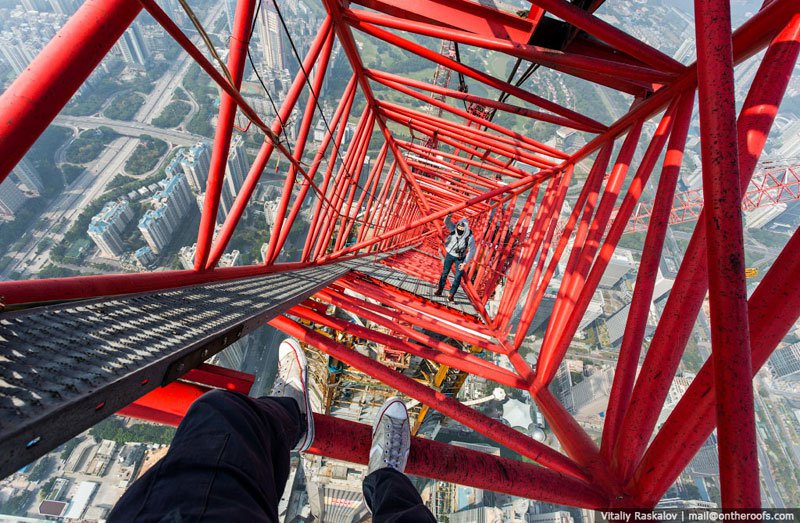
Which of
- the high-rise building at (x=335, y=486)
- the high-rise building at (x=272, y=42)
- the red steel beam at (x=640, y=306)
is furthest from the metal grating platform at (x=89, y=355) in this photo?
the high-rise building at (x=272, y=42)

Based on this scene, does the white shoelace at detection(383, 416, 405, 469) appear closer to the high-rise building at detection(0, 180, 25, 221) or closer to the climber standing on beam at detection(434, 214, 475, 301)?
the climber standing on beam at detection(434, 214, 475, 301)

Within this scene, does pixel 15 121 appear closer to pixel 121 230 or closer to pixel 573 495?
pixel 573 495

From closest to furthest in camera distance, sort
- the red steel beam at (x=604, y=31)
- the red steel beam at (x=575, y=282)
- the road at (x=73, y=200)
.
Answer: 1. the red steel beam at (x=604, y=31)
2. the red steel beam at (x=575, y=282)
3. the road at (x=73, y=200)

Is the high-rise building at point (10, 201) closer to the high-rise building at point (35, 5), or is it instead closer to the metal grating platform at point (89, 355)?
the high-rise building at point (35, 5)

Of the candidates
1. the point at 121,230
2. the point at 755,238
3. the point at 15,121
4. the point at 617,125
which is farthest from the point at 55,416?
the point at 755,238

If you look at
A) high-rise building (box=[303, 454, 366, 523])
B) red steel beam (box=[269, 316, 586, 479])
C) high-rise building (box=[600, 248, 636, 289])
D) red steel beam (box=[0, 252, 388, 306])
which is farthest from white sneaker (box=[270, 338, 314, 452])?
high-rise building (box=[600, 248, 636, 289])

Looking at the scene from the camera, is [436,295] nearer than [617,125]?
No

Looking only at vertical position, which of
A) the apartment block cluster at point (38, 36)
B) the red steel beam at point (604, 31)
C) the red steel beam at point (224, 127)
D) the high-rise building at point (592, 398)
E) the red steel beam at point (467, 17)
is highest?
the apartment block cluster at point (38, 36)
